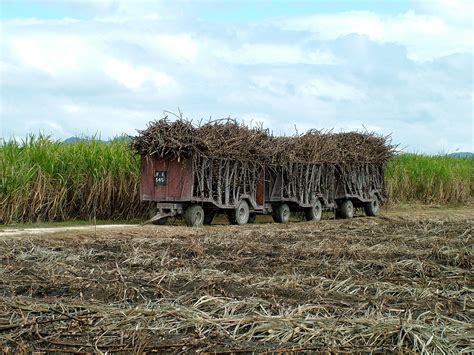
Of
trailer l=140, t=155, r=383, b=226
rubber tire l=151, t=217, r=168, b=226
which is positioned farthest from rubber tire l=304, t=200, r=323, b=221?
rubber tire l=151, t=217, r=168, b=226

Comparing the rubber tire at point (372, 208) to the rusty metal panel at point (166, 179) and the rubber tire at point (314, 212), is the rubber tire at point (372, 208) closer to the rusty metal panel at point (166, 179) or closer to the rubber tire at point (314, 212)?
the rubber tire at point (314, 212)

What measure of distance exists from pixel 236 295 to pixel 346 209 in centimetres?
1610

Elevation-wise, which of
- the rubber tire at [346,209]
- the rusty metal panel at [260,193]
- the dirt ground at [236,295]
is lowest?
the dirt ground at [236,295]

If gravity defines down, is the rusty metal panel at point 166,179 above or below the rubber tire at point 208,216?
above

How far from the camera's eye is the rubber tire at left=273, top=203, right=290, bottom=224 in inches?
832

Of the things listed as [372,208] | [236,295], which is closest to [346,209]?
[372,208]

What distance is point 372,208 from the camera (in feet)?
81.8

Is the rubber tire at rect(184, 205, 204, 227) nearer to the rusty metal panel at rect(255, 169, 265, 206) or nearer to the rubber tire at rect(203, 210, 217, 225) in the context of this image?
the rubber tire at rect(203, 210, 217, 225)

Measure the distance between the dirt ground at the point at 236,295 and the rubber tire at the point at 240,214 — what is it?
5798 millimetres

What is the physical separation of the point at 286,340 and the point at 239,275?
3091mm

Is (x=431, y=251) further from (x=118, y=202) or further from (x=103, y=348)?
(x=118, y=202)

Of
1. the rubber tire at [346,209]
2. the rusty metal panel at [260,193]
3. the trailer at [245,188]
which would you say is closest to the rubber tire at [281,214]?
the trailer at [245,188]

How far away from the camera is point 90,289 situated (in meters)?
8.45

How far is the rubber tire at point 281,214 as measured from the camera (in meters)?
21.1
